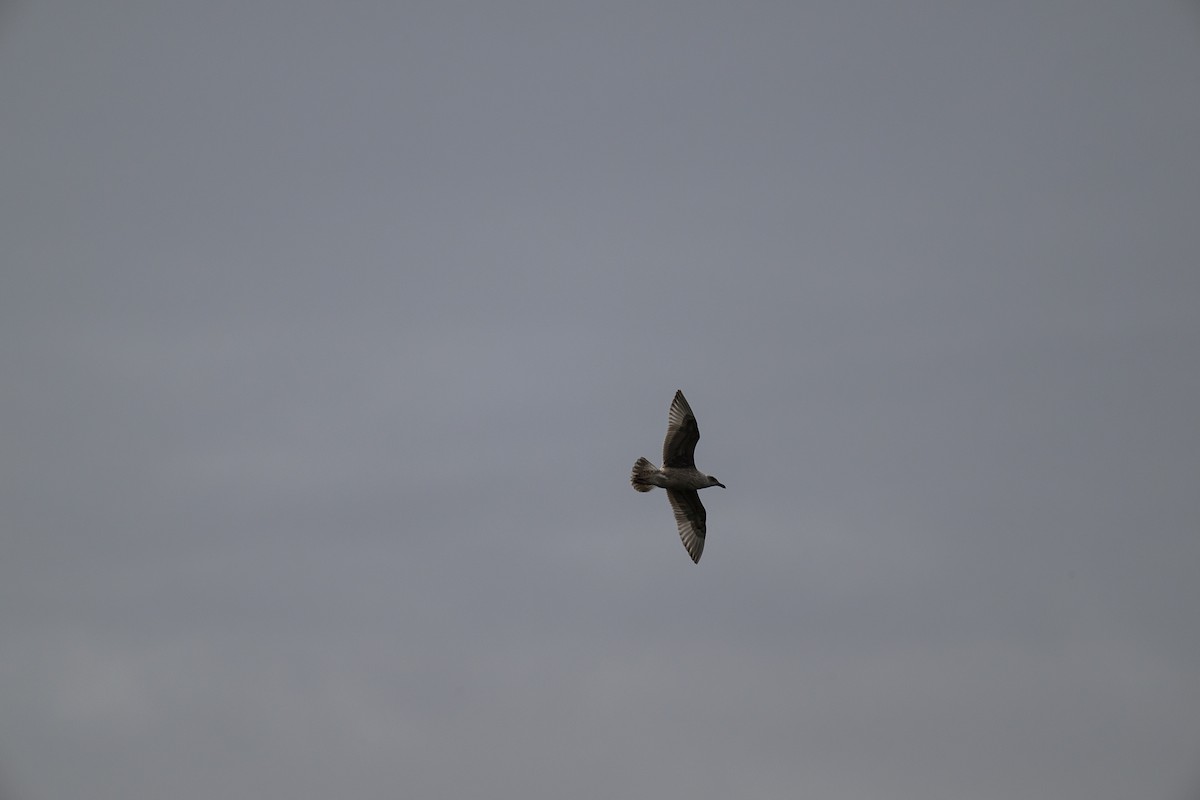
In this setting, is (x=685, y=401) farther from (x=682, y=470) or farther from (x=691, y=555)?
(x=691, y=555)

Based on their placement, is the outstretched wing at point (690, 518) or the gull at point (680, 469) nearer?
the gull at point (680, 469)

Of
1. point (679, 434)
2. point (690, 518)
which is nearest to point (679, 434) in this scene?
point (679, 434)

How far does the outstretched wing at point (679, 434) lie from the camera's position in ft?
121

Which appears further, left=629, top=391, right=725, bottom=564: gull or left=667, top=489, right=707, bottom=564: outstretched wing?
left=667, top=489, right=707, bottom=564: outstretched wing

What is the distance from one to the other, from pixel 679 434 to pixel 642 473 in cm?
161

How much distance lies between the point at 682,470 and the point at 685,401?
199 centimetres

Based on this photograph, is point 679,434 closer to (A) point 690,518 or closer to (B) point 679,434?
(B) point 679,434

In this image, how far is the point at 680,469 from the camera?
37.5 m

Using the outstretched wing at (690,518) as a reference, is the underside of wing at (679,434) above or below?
above

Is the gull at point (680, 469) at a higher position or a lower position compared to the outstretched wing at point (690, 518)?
higher

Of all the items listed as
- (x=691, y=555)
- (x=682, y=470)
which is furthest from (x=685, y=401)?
(x=691, y=555)

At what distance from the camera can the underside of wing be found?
1458 inches

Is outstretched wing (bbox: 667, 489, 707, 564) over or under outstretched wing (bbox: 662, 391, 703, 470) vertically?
under

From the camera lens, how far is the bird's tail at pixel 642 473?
37.5 metres
